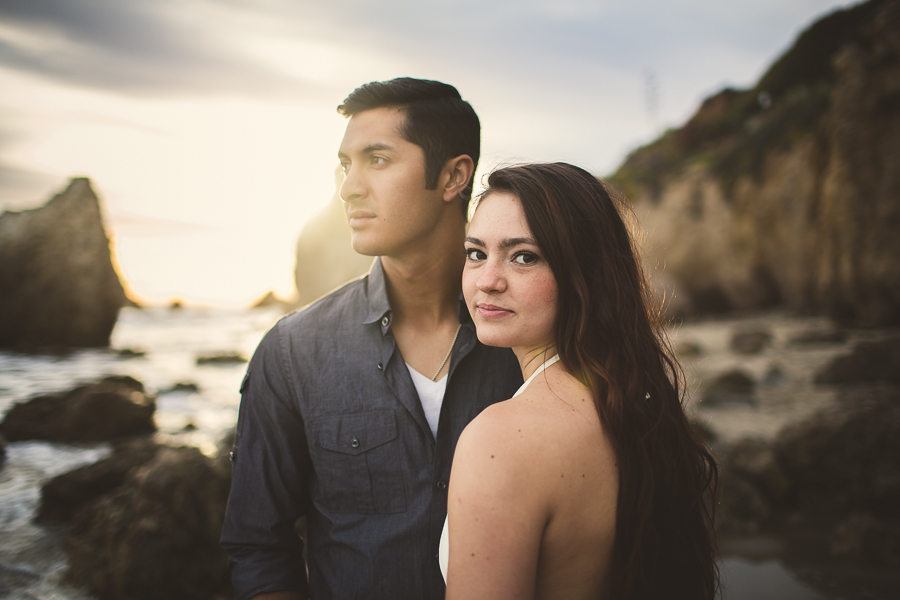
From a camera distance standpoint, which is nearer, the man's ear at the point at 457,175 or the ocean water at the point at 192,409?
the man's ear at the point at 457,175

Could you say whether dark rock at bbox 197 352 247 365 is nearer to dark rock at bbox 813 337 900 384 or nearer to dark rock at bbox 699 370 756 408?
dark rock at bbox 699 370 756 408

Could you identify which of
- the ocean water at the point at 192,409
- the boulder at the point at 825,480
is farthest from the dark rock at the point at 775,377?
the boulder at the point at 825,480

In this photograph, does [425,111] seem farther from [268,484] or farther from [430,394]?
[268,484]

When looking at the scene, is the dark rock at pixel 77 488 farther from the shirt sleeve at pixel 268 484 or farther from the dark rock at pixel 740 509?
the dark rock at pixel 740 509

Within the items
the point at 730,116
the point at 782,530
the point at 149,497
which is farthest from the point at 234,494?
the point at 730,116

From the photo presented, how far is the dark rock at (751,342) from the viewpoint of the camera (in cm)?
1171

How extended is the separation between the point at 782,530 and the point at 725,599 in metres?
1.17

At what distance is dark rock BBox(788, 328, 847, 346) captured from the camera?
10.6m

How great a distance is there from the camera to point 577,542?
128 cm

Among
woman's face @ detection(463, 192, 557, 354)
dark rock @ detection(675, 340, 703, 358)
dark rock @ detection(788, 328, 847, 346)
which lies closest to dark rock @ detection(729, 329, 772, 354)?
dark rock @ detection(788, 328, 847, 346)

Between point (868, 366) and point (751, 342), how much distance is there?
4.62m

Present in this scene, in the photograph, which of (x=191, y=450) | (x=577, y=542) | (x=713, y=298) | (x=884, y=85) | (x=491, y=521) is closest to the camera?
(x=491, y=521)

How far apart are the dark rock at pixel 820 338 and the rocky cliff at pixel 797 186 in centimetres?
108

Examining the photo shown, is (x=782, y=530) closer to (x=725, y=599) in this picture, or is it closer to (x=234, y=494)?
(x=725, y=599)
